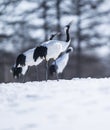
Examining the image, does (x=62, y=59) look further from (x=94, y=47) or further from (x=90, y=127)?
(x=94, y=47)

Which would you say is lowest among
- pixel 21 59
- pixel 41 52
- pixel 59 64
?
pixel 59 64

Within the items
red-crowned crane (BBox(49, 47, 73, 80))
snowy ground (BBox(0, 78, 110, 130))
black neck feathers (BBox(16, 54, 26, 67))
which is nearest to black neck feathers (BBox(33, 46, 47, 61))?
black neck feathers (BBox(16, 54, 26, 67))

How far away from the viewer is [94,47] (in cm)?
1528

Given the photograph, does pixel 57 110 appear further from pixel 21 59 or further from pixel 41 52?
pixel 21 59

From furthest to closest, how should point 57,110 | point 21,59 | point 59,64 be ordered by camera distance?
point 59,64, point 21,59, point 57,110

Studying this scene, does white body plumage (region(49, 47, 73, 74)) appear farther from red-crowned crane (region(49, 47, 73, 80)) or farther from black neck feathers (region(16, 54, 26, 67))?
black neck feathers (region(16, 54, 26, 67))

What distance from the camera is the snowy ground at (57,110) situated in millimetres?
3362

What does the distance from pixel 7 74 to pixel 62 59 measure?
5.98 meters

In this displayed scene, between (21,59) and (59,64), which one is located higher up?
(21,59)

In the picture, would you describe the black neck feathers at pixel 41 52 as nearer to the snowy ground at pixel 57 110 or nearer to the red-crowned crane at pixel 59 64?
the red-crowned crane at pixel 59 64

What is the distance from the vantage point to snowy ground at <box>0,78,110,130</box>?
3362mm

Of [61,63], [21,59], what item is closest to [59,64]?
[61,63]

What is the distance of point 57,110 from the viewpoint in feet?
12.5

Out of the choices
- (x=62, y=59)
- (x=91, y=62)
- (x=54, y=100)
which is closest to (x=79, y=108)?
(x=54, y=100)
